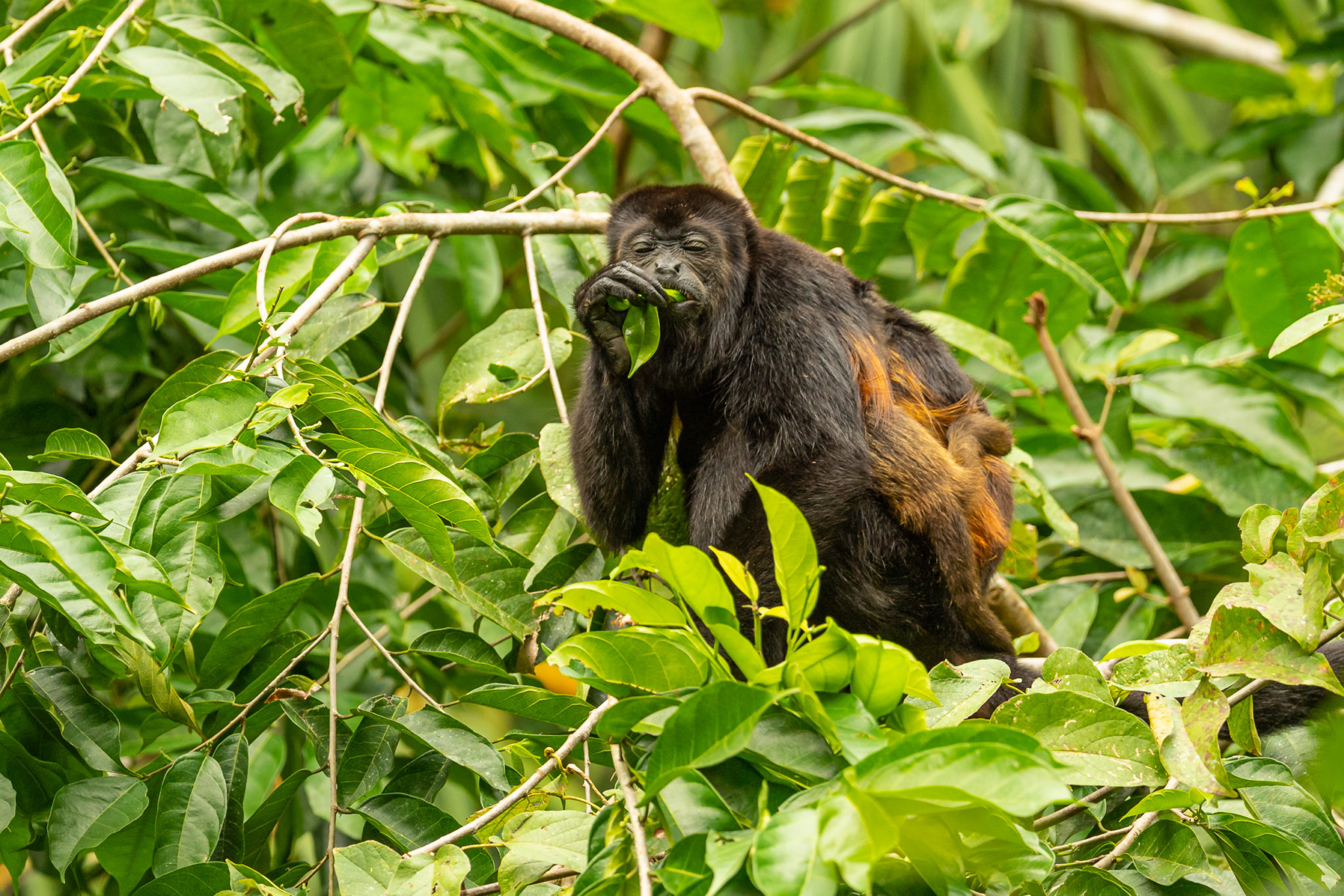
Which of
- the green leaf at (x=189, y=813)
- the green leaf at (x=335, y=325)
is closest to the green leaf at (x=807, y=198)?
the green leaf at (x=335, y=325)

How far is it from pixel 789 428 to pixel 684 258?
483mm

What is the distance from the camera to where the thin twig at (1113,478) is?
111 inches

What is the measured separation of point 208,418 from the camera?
1427 millimetres

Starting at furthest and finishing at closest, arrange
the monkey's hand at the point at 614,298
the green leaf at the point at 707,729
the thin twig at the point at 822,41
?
the thin twig at the point at 822,41
the monkey's hand at the point at 614,298
the green leaf at the point at 707,729

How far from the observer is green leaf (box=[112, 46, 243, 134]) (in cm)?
209

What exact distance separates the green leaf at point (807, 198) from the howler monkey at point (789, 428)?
49 cm

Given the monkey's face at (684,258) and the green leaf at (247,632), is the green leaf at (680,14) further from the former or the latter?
the green leaf at (247,632)

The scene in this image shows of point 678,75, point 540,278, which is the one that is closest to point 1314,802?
point 540,278

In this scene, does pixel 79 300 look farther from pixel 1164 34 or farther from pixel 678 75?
pixel 1164 34

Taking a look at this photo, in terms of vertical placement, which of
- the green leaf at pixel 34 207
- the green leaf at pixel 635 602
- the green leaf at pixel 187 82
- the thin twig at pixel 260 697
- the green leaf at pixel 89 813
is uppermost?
the green leaf at pixel 187 82

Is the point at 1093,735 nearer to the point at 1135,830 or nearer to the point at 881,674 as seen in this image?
the point at 1135,830

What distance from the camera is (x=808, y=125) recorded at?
3.39 m

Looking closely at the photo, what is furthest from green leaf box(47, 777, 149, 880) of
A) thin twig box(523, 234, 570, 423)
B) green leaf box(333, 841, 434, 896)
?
thin twig box(523, 234, 570, 423)

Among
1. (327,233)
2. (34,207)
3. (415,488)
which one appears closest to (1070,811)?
(415,488)
